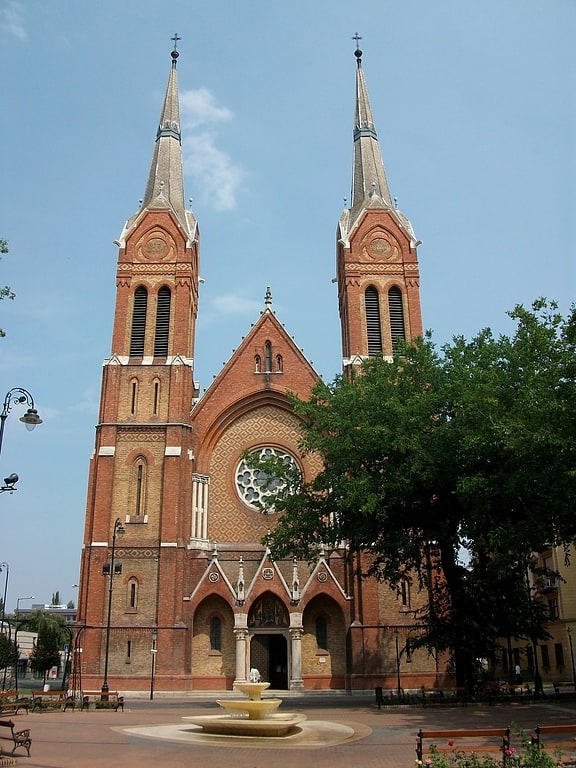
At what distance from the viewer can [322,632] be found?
1405 inches

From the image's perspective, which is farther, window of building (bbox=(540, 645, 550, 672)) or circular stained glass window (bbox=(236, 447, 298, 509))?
window of building (bbox=(540, 645, 550, 672))

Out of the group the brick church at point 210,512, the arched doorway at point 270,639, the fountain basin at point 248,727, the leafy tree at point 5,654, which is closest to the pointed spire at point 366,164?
the brick church at point 210,512

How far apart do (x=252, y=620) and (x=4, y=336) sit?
72.3 feet

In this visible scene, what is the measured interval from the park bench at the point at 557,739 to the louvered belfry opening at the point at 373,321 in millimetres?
25869

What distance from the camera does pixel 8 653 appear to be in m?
56.5

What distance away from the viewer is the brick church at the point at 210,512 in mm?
33594

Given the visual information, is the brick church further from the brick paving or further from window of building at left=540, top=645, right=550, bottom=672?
window of building at left=540, top=645, right=550, bottom=672

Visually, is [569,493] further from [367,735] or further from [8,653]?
[8,653]

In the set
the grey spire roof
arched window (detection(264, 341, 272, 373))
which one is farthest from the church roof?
the grey spire roof

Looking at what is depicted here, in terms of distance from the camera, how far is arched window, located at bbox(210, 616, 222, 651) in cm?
3519

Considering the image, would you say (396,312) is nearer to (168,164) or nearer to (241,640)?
(168,164)

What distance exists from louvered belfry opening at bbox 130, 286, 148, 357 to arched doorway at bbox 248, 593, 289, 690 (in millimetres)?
14446

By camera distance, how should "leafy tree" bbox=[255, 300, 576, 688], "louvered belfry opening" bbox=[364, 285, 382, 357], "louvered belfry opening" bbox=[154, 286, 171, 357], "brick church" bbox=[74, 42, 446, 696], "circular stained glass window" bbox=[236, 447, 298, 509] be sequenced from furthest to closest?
"louvered belfry opening" bbox=[364, 285, 382, 357], "louvered belfry opening" bbox=[154, 286, 171, 357], "circular stained glass window" bbox=[236, 447, 298, 509], "brick church" bbox=[74, 42, 446, 696], "leafy tree" bbox=[255, 300, 576, 688]

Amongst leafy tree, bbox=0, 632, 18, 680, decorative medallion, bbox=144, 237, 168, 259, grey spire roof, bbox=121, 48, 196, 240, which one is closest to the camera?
decorative medallion, bbox=144, 237, 168, 259
